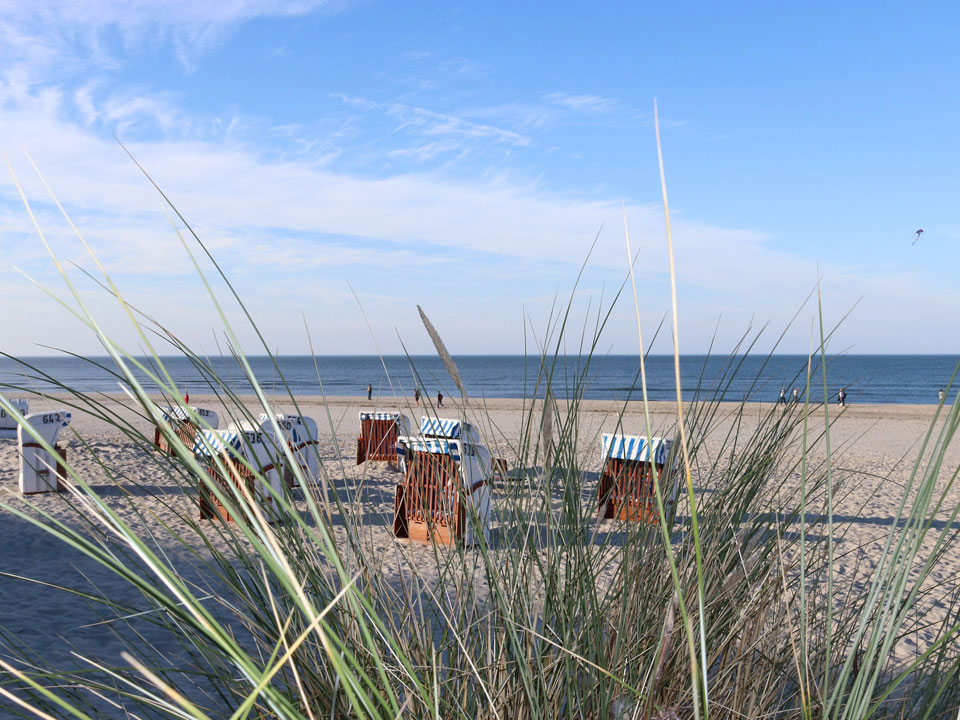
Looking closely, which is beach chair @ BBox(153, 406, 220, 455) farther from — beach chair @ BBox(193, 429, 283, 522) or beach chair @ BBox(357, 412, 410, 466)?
beach chair @ BBox(357, 412, 410, 466)

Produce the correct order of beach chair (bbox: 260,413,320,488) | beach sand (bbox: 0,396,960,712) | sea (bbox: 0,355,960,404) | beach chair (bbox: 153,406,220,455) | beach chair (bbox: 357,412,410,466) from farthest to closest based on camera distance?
beach chair (bbox: 357,412,410,466)
beach sand (bbox: 0,396,960,712)
sea (bbox: 0,355,960,404)
beach chair (bbox: 260,413,320,488)
beach chair (bbox: 153,406,220,455)

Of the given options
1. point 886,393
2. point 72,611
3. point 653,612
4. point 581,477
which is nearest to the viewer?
point 653,612

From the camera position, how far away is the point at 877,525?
22.4 ft

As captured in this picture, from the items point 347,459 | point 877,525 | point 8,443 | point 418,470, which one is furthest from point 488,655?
point 8,443

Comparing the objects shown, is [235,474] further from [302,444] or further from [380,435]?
[380,435]

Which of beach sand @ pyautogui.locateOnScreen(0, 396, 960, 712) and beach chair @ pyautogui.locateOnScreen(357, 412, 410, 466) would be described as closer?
beach sand @ pyautogui.locateOnScreen(0, 396, 960, 712)

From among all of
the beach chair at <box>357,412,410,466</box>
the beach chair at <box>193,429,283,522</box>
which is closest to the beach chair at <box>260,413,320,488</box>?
the beach chair at <box>193,429,283,522</box>

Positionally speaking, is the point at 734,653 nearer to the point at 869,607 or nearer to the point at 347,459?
the point at 869,607

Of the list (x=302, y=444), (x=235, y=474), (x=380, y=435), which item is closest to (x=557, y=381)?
(x=235, y=474)

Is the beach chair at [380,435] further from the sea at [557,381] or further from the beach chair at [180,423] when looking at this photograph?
the beach chair at [180,423]

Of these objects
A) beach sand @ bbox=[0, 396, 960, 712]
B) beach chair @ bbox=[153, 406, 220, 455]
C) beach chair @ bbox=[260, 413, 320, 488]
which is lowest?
beach sand @ bbox=[0, 396, 960, 712]

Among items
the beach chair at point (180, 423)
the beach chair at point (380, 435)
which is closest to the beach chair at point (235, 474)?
the beach chair at point (180, 423)

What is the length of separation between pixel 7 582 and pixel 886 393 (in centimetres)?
4997

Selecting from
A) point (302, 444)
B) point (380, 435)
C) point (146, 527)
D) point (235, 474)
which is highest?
point (235, 474)
